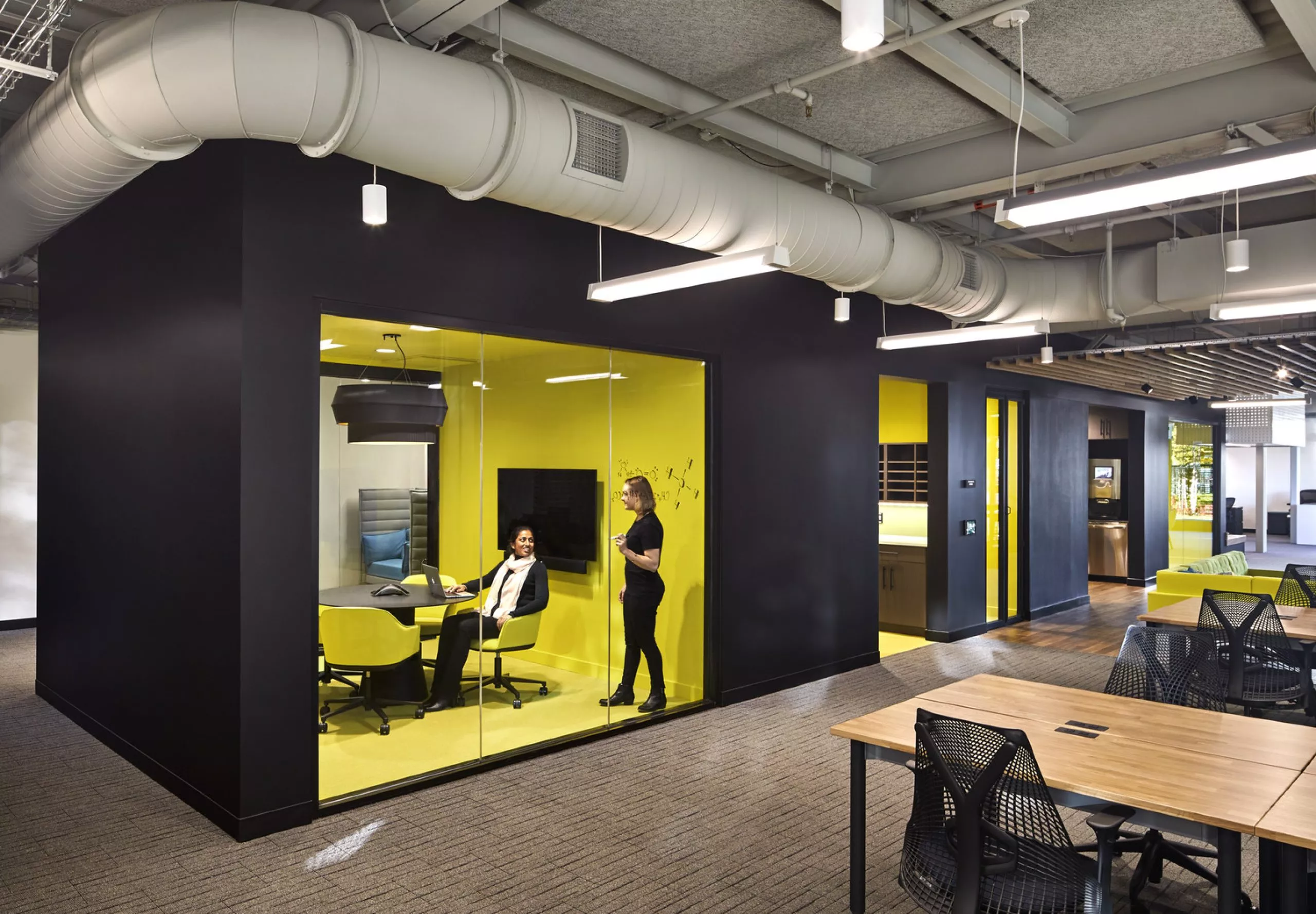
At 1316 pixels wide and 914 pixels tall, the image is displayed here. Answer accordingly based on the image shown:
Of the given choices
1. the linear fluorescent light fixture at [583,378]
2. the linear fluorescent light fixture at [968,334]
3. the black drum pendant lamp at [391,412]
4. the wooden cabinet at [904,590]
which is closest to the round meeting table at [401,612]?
the black drum pendant lamp at [391,412]

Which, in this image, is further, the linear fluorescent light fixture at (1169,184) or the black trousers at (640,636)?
the black trousers at (640,636)

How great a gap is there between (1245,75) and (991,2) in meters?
1.84

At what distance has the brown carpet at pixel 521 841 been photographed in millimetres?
3814

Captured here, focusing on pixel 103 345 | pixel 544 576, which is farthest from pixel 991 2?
pixel 103 345

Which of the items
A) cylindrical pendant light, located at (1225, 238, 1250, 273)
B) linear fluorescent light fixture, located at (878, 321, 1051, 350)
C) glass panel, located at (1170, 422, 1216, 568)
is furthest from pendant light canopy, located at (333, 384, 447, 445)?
glass panel, located at (1170, 422, 1216, 568)

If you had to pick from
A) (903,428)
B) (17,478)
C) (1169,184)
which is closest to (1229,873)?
(1169,184)

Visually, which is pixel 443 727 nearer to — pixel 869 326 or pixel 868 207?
pixel 868 207

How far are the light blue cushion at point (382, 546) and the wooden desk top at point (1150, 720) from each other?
2860 millimetres

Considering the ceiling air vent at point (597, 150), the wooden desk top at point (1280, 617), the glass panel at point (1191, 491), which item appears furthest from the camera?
the glass panel at point (1191, 491)

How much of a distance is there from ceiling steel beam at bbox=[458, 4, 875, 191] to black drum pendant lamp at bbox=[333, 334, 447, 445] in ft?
5.50

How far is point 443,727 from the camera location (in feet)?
17.3

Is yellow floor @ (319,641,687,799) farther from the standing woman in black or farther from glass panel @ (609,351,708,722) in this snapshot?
glass panel @ (609,351,708,722)

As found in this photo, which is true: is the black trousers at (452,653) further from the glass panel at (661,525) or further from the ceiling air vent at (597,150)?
the ceiling air vent at (597,150)

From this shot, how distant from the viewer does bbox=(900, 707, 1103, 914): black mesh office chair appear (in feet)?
8.88
